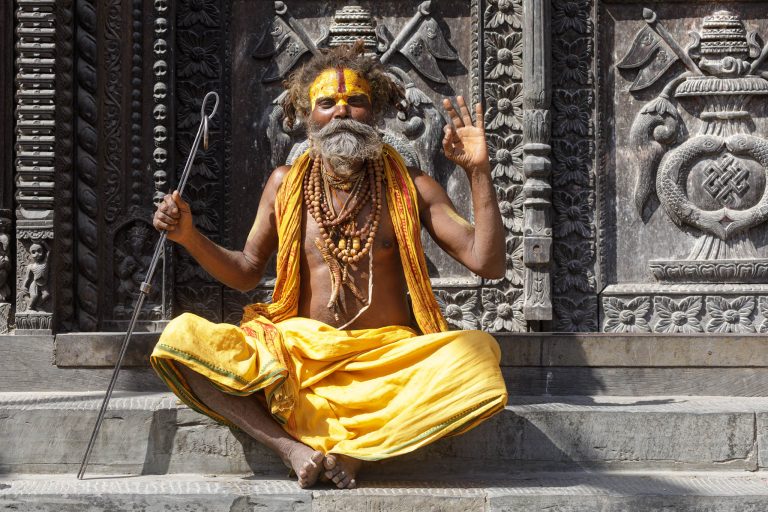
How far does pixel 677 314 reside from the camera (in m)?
6.34

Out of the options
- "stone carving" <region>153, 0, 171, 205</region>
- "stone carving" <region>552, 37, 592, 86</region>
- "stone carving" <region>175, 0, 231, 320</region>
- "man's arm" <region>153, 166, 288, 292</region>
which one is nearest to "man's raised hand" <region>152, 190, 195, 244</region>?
"man's arm" <region>153, 166, 288, 292</region>

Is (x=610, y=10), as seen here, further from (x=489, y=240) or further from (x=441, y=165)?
(x=489, y=240)

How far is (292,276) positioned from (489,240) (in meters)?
0.88

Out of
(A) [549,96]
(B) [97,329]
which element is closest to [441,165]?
(A) [549,96]

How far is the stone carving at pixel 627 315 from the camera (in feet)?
20.9

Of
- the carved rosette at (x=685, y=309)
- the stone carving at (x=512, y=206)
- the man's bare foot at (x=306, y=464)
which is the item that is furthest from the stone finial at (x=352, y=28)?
the man's bare foot at (x=306, y=464)

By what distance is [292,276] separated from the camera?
5023mm

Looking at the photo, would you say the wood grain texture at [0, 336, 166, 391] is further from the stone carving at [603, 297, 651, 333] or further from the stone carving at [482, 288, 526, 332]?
the stone carving at [603, 297, 651, 333]

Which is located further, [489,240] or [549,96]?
[549,96]

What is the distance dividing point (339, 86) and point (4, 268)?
7.06 feet

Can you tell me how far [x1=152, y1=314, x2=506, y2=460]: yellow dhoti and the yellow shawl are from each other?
0.61ft

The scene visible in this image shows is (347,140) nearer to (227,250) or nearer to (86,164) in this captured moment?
(227,250)

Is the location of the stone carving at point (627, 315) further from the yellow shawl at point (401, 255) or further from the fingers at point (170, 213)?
the fingers at point (170, 213)

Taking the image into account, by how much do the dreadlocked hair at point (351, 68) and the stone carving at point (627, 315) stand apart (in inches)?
74.6
